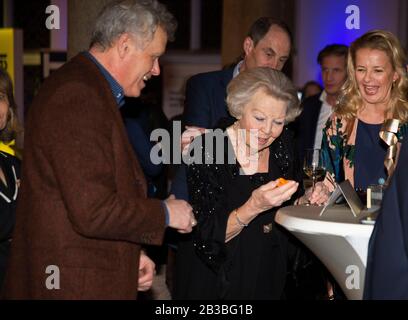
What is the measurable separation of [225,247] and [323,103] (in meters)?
3.43

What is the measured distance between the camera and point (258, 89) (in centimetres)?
350

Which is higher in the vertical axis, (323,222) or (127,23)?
(127,23)

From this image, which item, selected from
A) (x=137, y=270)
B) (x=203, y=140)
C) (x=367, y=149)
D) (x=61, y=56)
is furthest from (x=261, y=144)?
(x=61, y=56)

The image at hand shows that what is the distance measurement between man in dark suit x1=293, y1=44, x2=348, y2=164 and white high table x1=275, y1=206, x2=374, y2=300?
10.00ft

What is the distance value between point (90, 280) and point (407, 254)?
42.4 inches

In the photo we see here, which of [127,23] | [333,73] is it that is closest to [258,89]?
[127,23]

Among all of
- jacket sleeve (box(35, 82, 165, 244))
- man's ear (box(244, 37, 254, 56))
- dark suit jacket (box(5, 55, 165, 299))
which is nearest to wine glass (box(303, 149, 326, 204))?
dark suit jacket (box(5, 55, 165, 299))

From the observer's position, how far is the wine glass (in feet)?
11.7

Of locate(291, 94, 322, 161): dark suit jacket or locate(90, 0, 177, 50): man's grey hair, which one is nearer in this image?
locate(90, 0, 177, 50): man's grey hair

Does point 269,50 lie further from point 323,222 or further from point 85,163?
point 85,163

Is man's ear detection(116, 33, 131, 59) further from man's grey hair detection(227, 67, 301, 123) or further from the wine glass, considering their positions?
the wine glass

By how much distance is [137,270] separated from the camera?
2.76 m

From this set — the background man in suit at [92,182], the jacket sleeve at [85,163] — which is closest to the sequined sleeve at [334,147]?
the background man in suit at [92,182]

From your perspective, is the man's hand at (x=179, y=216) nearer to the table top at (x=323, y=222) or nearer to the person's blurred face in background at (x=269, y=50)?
the table top at (x=323, y=222)
